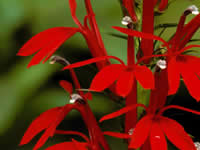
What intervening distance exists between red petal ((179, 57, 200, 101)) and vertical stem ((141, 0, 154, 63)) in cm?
13

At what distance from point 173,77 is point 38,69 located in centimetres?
71

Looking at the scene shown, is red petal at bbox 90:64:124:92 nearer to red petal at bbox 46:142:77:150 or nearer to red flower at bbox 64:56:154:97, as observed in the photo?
red flower at bbox 64:56:154:97

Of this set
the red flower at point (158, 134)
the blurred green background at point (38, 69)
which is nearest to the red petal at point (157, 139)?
the red flower at point (158, 134)

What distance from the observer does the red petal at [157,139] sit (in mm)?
574

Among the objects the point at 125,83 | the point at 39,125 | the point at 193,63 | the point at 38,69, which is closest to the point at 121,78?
the point at 125,83

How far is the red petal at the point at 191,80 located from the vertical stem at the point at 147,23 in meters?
0.13

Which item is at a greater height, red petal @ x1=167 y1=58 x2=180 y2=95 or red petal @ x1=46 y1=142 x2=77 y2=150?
red petal @ x1=167 y1=58 x2=180 y2=95

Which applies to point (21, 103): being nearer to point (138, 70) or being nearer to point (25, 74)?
point (25, 74)

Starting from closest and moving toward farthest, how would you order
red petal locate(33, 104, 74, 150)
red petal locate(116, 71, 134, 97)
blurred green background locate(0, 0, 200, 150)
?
red petal locate(116, 71, 134, 97) < red petal locate(33, 104, 74, 150) < blurred green background locate(0, 0, 200, 150)

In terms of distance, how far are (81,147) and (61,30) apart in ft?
0.70

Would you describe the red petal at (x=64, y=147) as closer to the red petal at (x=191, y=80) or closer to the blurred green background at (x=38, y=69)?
the red petal at (x=191, y=80)

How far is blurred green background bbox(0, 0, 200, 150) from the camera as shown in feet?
3.93

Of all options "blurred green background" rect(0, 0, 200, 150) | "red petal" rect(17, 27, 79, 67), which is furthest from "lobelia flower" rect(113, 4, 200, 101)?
"blurred green background" rect(0, 0, 200, 150)

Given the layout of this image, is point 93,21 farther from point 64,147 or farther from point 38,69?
point 38,69
